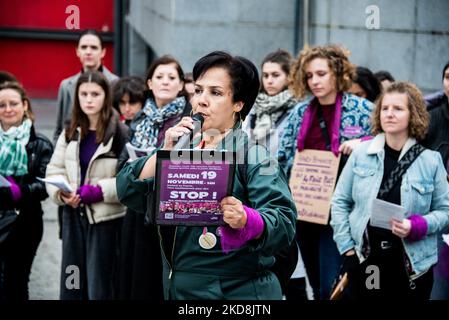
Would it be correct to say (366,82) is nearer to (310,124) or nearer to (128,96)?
(310,124)

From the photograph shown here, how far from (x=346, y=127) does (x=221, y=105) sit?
313 cm

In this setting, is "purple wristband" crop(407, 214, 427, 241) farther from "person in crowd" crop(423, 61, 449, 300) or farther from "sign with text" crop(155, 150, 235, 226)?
"sign with text" crop(155, 150, 235, 226)

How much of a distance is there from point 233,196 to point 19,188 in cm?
379

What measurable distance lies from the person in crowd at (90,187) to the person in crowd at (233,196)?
3.12 meters

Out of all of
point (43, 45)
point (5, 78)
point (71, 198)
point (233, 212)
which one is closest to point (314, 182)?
point (71, 198)

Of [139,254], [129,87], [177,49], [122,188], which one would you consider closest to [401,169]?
[139,254]

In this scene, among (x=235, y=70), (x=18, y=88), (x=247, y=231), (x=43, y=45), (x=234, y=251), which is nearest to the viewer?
(x=247, y=231)

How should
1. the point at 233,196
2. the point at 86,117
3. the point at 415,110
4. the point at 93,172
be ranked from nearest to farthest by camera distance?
the point at 233,196
the point at 415,110
the point at 93,172
the point at 86,117

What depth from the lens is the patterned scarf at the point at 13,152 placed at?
24.5 feet

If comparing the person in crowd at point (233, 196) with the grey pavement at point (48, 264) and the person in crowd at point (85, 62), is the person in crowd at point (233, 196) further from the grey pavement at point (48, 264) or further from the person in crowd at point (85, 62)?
the person in crowd at point (85, 62)

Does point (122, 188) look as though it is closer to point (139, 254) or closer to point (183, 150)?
point (183, 150)

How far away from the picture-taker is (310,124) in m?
7.41

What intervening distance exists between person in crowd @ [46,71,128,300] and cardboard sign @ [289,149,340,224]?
53.9 inches
